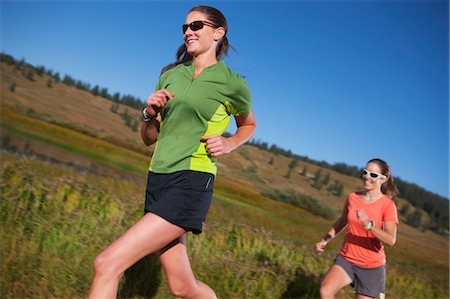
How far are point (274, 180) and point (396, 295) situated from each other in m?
54.9

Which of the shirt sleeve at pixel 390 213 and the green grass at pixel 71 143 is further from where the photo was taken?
the green grass at pixel 71 143

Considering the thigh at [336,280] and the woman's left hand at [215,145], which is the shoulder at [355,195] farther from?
the woman's left hand at [215,145]

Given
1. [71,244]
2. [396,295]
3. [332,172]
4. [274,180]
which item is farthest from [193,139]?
[332,172]

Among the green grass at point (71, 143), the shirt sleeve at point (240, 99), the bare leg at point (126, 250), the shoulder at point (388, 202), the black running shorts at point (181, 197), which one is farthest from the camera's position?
the green grass at point (71, 143)

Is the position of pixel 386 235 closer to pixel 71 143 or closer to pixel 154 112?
pixel 154 112

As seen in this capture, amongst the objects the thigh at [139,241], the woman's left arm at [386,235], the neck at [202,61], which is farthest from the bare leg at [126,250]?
the woman's left arm at [386,235]

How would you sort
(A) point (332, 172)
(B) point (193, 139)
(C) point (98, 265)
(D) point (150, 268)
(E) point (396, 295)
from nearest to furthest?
(C) point (98, 265)
(B) point (193, 139)
(D) point (150, 268)
(E) point (396, 295)
(A) point (332, 172)

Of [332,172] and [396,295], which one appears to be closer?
[396,295]

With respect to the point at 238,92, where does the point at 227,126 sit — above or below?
below

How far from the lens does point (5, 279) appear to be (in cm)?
396

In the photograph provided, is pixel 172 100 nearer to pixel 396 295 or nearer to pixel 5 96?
pixel 396 295

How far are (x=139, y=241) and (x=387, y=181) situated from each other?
319 centimetres

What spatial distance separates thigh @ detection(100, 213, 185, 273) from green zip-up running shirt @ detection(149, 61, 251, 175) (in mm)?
323

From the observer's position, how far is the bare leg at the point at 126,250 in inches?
91.9
